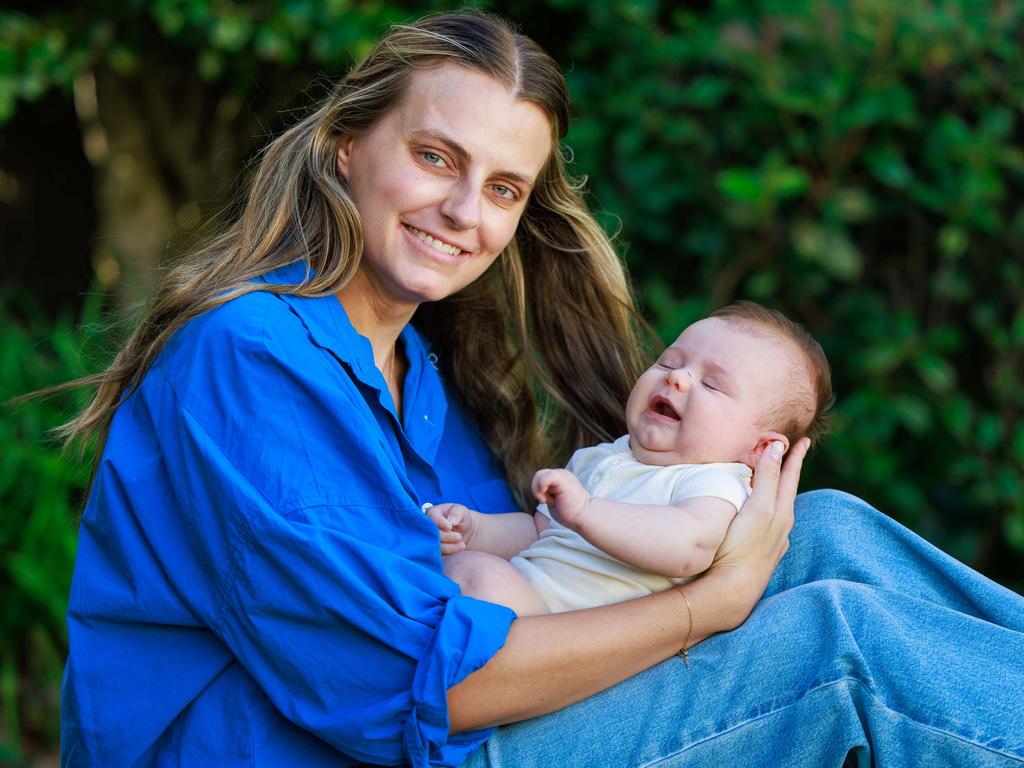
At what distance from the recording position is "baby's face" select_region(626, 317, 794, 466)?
6.56 ft

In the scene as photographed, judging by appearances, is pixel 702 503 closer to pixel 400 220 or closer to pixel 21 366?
pixel 400 220

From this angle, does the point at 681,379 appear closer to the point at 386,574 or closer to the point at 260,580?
the point at 386,574

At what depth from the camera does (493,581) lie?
188cm

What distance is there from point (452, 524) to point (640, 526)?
0.40m

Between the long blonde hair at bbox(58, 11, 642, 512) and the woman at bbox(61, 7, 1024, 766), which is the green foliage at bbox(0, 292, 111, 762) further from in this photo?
the woman at bbox(61, 7, 1024, 766)

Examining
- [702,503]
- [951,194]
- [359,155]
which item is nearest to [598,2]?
[951,194]

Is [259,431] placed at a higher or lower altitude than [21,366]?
higher

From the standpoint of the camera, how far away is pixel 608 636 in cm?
179

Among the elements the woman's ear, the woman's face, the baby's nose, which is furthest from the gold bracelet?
the woman's ear

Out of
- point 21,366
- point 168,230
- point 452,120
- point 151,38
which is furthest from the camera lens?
point 168,230

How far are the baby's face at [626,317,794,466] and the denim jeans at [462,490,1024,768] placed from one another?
265 mm

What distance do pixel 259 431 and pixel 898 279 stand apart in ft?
8.05

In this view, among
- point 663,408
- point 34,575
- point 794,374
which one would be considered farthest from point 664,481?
point 34,575

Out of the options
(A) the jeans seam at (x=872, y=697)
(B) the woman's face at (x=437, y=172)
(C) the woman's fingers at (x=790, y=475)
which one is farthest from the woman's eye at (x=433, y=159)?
(A) the jeans seam at (x=872, y=697)
